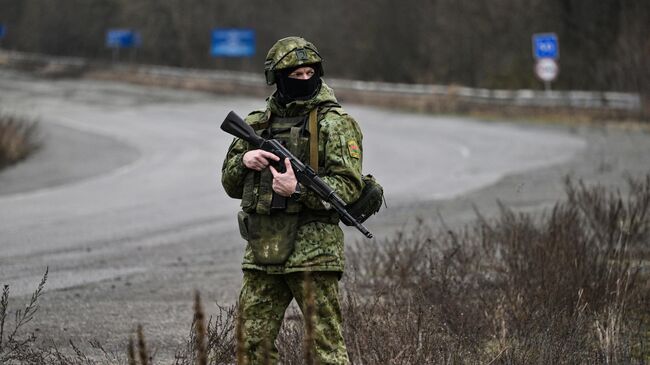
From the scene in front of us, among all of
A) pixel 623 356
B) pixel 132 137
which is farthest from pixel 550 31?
pixel 623 356

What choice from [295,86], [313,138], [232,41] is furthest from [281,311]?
[232,41]

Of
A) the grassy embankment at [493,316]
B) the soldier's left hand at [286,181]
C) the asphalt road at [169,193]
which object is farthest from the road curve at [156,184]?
the soldier's left hand at [286,181]

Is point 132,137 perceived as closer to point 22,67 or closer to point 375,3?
point 375,3

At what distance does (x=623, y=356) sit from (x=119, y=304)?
3778mm

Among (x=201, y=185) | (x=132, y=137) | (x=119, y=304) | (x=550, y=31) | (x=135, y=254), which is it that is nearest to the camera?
(x=119, y=304)

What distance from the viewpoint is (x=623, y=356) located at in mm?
5828

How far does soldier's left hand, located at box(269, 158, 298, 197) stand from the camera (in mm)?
4562

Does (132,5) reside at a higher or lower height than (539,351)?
higher

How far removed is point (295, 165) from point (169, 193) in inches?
461

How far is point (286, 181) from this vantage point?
4.55m

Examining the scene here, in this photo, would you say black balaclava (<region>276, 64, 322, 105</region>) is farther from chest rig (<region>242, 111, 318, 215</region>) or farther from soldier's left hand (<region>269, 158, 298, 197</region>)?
soldier's left hand (<region>269, 158, 298, 197</region>)

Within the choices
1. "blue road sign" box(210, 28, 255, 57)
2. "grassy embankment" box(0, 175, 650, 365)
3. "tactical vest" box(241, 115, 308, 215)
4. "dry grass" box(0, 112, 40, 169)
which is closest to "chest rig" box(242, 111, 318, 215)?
"tactical vest" box(241, 115, 308, 215)

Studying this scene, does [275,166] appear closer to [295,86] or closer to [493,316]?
[295,86]

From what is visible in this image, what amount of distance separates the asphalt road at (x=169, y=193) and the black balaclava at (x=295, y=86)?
8.13ft
